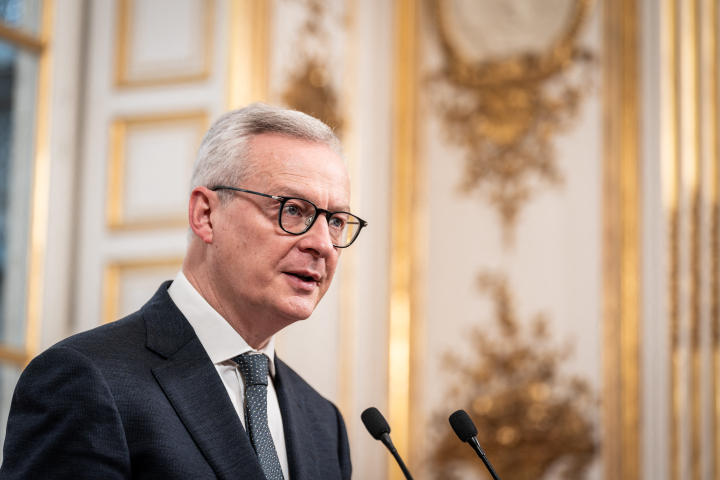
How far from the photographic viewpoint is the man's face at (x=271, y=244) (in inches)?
61.5

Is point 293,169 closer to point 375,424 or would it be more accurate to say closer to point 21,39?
point 375,424

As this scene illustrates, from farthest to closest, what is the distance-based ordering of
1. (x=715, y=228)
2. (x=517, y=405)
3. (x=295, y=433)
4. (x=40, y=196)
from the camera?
(x=517, y=405)
(x=40, y=196)
(x=715, y=228)
(x=295, y=433)

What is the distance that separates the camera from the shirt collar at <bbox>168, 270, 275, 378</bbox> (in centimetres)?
156

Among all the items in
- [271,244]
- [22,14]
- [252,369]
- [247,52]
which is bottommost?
[252,369]

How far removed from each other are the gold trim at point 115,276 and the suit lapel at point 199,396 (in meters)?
1.85

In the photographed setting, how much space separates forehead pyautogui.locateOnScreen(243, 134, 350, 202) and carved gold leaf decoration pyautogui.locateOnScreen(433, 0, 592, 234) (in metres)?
2.24

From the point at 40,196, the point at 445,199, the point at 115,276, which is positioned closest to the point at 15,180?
the point at 40,196

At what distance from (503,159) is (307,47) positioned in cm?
98

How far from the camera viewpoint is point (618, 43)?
3.73 m

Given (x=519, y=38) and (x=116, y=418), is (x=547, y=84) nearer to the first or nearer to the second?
(x=519, y=38)

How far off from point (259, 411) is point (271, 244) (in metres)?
0.30

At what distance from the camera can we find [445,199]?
12.8 feet

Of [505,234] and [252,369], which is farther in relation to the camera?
[505,234]

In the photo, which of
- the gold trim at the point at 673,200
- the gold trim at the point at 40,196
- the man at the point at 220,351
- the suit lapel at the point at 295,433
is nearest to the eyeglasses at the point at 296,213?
the man at the point at 220,351
